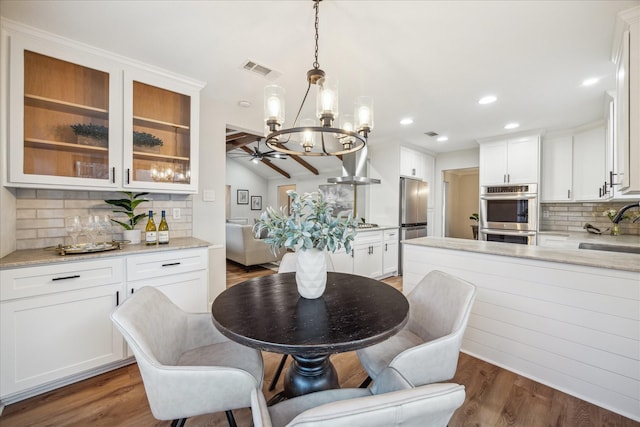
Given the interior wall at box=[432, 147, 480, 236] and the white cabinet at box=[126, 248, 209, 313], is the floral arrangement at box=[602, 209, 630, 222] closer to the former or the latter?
the interior wall at box=[432, 147, 480, 236]

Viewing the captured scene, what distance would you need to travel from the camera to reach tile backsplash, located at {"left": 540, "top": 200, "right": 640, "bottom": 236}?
A: 3.50 meters

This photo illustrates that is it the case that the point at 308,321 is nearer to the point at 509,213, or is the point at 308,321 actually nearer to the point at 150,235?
the point at 150,235

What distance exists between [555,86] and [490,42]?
1233mm

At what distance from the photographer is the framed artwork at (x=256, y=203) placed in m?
9.89

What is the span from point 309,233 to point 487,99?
2774mm

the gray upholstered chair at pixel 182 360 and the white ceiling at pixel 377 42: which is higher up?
the white ceiling at pixel 377 42

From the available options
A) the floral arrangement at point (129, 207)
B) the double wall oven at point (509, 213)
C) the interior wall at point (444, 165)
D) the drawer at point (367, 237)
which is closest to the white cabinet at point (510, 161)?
the double wall oven at point (509, 213)

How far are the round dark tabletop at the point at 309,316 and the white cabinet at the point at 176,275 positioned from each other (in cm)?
87

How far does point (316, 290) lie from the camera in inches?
56.2

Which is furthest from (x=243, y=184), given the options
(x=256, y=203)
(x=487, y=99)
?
(x=487, y=99)

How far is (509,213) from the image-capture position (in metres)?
4.08

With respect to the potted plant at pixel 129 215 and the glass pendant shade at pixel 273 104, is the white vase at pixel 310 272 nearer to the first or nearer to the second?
the glass pendant shade at pixel 273 104

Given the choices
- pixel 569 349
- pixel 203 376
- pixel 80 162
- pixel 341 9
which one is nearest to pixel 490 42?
pixel 341 9

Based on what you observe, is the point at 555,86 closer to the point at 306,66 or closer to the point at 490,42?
the point at 490,42
